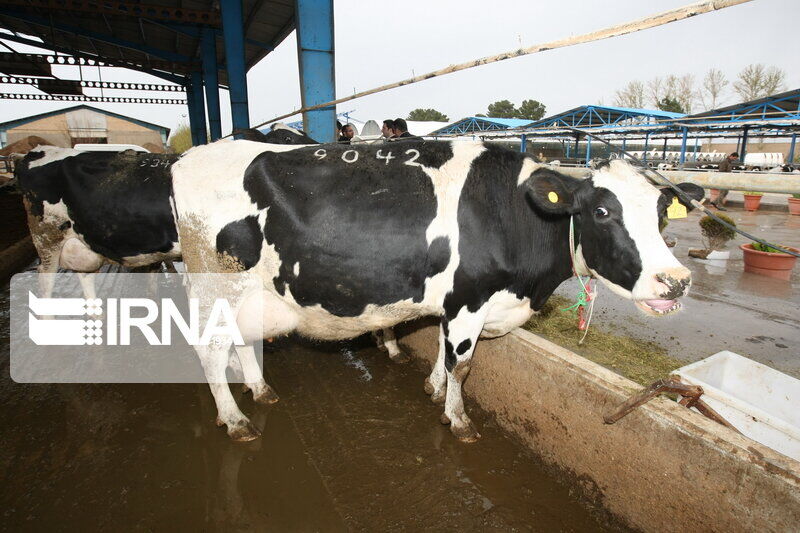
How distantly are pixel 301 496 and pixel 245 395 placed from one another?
1.27m

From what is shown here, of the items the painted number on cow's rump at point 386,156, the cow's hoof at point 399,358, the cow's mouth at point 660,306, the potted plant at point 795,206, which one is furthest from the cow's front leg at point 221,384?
the potted plant at point 795,206

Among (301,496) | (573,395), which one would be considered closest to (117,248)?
(301,496)

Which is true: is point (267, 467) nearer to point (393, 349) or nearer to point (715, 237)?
point (393, 349)

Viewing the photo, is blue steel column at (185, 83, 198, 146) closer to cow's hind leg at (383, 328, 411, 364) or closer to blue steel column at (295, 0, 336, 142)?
blue steel column at (295, 0, 336, 142)

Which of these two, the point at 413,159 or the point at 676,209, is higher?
the point at 413,159

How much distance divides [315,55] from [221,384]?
14.5 feet

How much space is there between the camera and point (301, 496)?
248 centimetres

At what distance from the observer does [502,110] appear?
64312 millimetres

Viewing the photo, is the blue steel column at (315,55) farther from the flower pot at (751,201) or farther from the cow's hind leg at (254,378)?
the flower pot at (751,201)

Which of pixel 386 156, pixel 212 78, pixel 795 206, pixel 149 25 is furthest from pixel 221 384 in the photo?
pixel 795 206

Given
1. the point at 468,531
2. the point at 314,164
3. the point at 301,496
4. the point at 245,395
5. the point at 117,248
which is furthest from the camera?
the point at 117,248

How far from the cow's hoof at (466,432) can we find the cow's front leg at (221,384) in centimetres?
136

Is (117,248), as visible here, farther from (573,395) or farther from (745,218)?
(745,218)

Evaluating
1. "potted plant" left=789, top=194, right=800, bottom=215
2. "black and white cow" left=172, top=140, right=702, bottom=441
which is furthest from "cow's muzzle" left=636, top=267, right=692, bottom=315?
"potted plant" left=789, top=194, right=800, bottom=215
